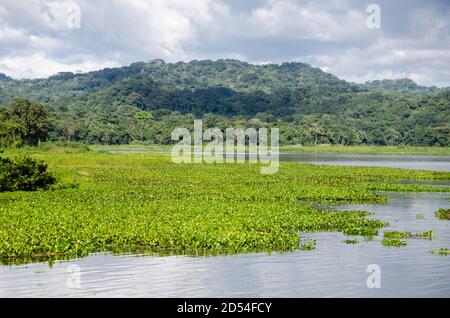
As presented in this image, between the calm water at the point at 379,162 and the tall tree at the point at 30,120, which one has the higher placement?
the tall tree at the point at 30,120

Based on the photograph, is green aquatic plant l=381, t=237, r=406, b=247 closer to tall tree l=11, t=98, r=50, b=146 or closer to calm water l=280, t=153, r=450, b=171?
calm water l=280, t=153, r=450, b=171

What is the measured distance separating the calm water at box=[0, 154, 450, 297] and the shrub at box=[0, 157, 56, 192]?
80.3 feet

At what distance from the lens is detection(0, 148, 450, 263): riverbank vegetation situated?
29422mm

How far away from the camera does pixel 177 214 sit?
1455 inches

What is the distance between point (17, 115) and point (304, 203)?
9509 cm

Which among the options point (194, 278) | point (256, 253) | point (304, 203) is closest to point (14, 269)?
point (194, 278)

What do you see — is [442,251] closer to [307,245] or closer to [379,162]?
[307,245]

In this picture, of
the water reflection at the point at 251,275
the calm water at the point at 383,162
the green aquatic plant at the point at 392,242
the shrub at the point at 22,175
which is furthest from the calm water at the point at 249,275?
the calm water at the point at 383,162

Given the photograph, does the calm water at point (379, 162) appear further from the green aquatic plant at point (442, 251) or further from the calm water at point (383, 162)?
the green aquatic plant at point (442, 251)

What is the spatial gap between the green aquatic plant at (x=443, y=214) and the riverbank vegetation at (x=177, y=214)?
5101mm

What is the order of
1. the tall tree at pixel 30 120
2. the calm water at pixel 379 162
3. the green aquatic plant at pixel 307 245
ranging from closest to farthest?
the green aquatic plant at pixel 307 245 < the calm water at pixel 379 162 < the tall tree at pixel 30 120

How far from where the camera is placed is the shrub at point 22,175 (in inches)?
1951

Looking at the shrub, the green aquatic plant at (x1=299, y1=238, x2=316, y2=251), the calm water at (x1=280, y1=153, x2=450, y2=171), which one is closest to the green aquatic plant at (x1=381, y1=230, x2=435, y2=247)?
the green aquatic plant at (x1=299, y1=238, x2=316, y2=251)
